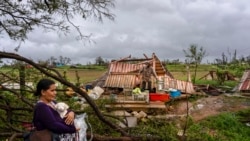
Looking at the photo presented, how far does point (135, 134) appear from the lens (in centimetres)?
621

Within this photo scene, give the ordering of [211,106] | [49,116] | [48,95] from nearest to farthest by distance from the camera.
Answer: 1. [49,116]
2. [48,95]
3. [211,106]

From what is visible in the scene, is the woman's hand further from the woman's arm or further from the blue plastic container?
the blue plastic container

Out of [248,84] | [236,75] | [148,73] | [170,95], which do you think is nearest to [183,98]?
[170,95]

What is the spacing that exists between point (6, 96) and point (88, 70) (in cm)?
1521

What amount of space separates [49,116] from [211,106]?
918 centimetres

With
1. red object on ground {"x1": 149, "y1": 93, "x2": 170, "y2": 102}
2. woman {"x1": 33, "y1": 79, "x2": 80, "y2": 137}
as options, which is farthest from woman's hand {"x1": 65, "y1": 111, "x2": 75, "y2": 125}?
red object on ground {"x1": 149, "y1": 93, "x2": 170, "y2": 102}

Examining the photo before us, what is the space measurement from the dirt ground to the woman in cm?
724

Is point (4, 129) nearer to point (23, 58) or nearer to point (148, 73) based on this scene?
point (23, 58)

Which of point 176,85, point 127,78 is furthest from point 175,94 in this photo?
point 127,78

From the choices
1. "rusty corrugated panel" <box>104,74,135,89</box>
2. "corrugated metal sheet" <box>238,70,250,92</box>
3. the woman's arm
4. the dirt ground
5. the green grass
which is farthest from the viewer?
"corrugated metal sheet" <box>238,70,250,92</box>

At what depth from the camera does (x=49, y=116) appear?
3.61 m

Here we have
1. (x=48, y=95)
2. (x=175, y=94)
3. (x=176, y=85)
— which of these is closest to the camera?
(x=48, y=95)

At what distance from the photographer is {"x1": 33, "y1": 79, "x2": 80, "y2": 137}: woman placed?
3.62 meters

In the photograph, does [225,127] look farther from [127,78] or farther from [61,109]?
[61,109]
